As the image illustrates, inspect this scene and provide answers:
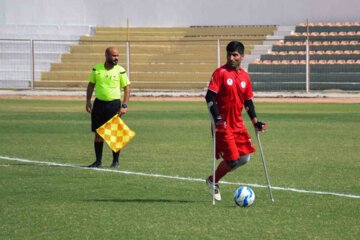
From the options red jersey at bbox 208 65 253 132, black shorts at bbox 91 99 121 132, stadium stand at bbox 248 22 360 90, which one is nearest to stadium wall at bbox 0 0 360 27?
stadium stand at bbox 248 22 360 90

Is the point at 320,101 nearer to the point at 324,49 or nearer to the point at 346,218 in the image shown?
the point at 324,49

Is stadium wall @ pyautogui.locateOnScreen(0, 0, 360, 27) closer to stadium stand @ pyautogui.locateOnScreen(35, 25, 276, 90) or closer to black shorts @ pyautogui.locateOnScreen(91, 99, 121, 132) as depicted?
stadium stand @ pyautogui.locateOnScreen(35, 25, 276, 90)

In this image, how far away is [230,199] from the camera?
13.1 metres

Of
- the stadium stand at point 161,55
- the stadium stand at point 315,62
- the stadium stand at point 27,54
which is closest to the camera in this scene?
the stadium stand at point 315,62

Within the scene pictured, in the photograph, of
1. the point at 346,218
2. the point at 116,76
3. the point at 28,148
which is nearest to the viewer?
the point at 346,218

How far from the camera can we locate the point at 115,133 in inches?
691

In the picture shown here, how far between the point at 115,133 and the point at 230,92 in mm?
5374

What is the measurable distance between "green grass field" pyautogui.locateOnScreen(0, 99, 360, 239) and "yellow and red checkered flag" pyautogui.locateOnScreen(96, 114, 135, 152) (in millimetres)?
406

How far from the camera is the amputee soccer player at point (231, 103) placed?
12383mm

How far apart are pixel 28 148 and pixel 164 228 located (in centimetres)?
1004

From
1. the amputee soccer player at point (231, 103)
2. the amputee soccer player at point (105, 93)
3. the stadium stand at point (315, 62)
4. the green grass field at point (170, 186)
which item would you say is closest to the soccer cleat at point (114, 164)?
the green grass field at point (170, 186)

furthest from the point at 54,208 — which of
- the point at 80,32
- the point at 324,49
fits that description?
the point at 80,32

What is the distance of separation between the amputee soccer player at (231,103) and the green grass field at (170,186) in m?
0.65

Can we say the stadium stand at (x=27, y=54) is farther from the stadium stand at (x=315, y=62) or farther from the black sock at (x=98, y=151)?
the black sock at (x=98, y=151)
